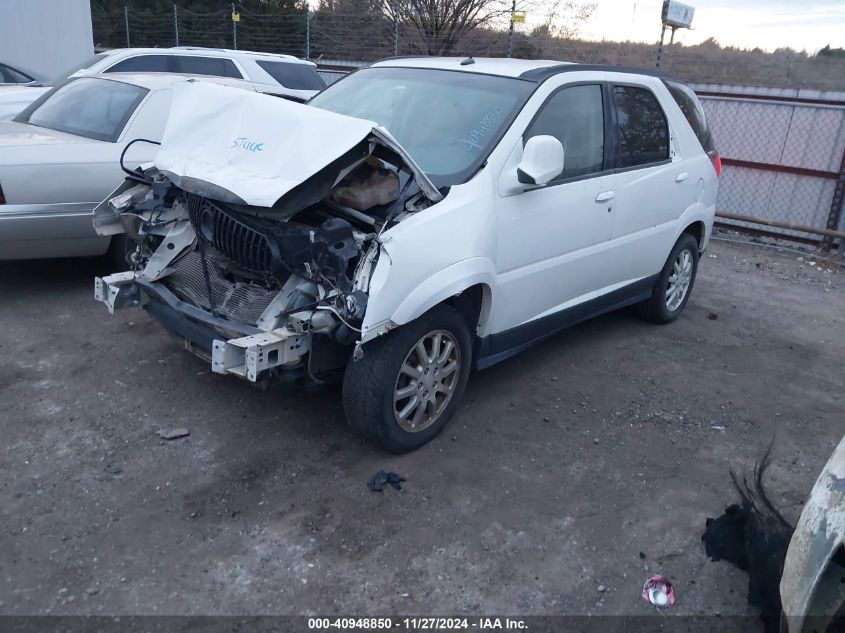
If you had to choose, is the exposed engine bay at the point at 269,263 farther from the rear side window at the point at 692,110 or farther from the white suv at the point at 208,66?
the white suv at the point at 208,66

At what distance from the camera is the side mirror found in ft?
13.2

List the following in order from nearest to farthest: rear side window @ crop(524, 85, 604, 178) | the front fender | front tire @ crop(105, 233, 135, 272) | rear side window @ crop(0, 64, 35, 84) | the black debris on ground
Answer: the black debris on ground < the front fender < rear side window @ crop(524, 85, 604, 178) < front tire @ crop(105, 233, 135, 272) < rear side window @ crop(0, 64, 35, 84)

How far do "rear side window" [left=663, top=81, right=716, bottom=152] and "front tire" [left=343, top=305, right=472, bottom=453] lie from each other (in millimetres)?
3113

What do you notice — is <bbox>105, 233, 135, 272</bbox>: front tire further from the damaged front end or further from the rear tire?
the rear tire

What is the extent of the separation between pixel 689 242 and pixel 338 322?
389cm

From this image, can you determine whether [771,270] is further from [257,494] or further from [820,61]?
[820,61]

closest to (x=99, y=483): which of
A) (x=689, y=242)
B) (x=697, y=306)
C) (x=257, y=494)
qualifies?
(x=257, y=494)

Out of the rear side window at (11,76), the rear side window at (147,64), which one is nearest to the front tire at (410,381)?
the rear side window at (147,64)

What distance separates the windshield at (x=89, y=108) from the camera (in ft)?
20.3

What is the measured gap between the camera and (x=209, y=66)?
32.5ft

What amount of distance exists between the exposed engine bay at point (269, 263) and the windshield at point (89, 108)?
2.05 m

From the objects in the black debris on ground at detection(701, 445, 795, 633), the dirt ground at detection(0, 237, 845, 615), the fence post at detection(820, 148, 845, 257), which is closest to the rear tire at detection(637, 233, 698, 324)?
the dirt ground at detection(0, 237, 845, 615)

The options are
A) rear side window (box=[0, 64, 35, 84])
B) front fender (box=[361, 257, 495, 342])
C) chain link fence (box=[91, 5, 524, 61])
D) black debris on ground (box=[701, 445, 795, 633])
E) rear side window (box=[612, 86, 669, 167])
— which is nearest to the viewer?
black debris on ground (box=[701, 445, 795, 633])

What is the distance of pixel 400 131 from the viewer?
14.8ft
